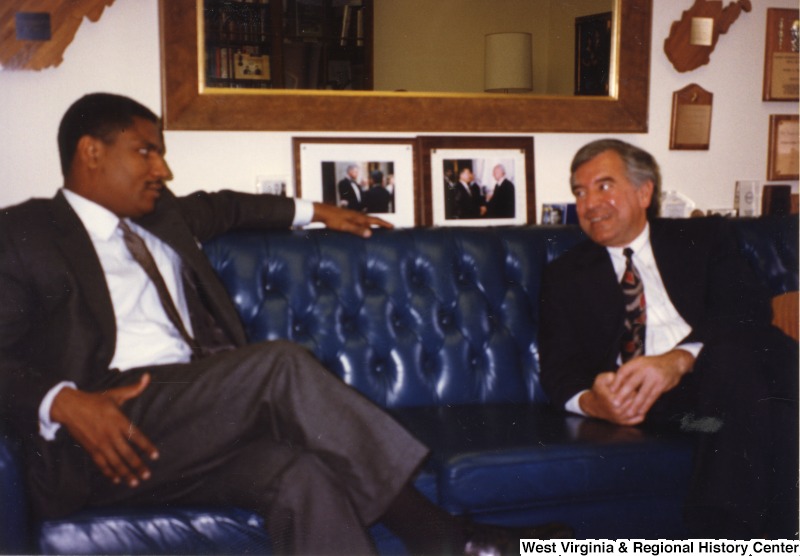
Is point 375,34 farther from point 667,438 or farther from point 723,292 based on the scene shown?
point 667,438

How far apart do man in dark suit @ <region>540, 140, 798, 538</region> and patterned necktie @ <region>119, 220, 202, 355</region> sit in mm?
1063

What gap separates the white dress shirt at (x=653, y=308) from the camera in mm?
2389

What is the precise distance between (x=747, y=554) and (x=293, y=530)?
1.10 m

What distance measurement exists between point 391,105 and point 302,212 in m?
0.60

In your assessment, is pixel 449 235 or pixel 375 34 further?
pixel 375 34

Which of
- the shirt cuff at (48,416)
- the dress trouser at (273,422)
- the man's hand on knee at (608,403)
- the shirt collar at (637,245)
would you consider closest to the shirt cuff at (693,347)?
the man's hand on knee at (608,403)

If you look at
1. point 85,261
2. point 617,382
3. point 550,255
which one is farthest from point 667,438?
point 85,261

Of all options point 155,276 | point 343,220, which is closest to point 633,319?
point 343,220

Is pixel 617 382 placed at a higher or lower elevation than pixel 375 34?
lower

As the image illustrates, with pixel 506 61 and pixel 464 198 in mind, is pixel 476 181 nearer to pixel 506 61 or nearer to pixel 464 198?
pixel 464 198

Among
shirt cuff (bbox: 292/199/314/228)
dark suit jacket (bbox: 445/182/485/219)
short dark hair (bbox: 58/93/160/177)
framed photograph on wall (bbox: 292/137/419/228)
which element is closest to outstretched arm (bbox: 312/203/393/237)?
shirt cuff (bbox: 292/199/314/228)

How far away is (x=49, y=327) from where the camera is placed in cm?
190

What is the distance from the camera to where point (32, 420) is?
1.75 m

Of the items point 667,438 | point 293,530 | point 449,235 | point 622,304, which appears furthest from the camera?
point 449,235
